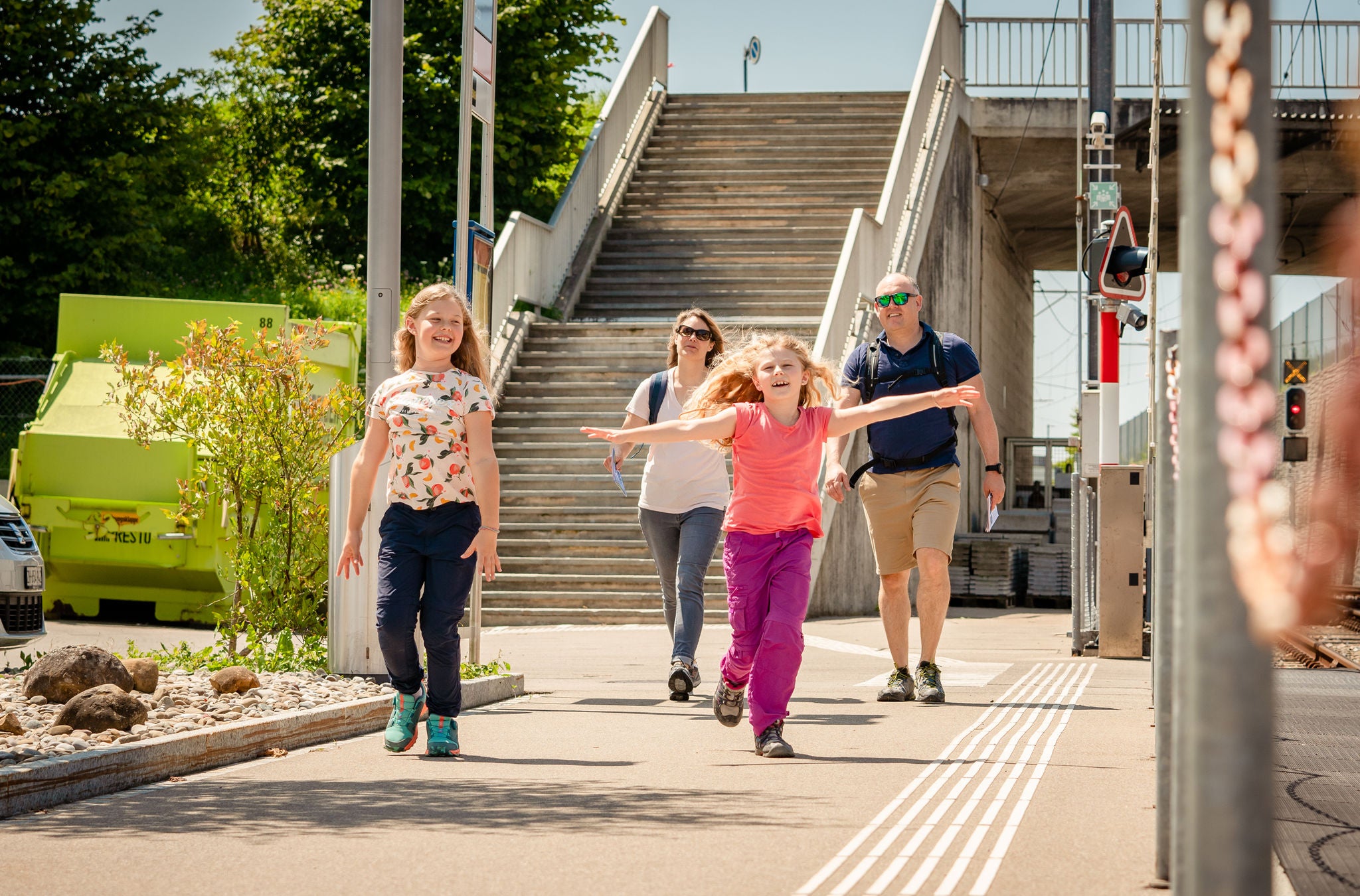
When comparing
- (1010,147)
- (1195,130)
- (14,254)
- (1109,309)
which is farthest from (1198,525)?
(14,254)

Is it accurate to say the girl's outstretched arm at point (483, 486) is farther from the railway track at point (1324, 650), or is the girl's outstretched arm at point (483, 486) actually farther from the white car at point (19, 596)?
the railway track at point (1324, 650)

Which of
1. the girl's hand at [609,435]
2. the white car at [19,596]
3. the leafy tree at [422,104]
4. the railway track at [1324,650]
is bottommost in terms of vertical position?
the railway track at [1324,650]

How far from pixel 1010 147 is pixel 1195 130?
2617cm

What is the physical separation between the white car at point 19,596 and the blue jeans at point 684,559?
326 centimetres

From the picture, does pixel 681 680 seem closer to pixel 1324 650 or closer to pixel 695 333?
pixel 695 333

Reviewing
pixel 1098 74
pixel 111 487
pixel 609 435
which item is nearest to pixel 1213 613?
pixel 609 435

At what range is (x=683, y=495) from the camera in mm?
8359

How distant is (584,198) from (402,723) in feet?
55.0

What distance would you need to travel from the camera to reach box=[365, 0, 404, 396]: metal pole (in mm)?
7863

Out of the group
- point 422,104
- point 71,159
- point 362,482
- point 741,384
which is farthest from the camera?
point 422,104

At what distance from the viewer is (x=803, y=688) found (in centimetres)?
901

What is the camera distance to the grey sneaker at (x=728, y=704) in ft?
21.3

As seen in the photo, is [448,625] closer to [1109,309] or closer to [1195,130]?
[1195,130]

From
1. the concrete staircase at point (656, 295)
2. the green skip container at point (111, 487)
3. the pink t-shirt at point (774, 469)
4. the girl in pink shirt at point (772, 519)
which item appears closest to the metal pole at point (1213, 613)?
the girl in pink shirt at point (772, 519)
